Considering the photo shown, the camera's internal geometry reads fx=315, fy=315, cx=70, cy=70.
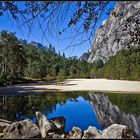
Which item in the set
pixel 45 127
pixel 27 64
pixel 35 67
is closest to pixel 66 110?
pixel 45 127

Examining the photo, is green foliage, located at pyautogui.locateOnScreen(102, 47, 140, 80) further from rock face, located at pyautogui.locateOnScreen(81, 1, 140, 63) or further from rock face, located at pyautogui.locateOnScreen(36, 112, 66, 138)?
rock face, located at pyautogui.locateOnScreen(36, 112, 66, 138)

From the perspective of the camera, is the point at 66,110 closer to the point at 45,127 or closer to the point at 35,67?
the point at 45,127

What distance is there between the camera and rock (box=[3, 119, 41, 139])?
6.14 m

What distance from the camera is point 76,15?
3.19 m

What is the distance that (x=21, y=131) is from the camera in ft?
21.0

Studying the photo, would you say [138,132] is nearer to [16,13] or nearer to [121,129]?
[121,129]

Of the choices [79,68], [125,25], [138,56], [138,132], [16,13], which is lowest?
[138,132]

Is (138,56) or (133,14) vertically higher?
(133,14)

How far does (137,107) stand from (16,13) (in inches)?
539

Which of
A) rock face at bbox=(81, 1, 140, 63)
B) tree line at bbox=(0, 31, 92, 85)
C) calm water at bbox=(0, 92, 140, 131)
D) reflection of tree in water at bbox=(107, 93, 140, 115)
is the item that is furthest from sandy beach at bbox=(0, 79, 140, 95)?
rock face at bbox=(81, 1, 140, 63)

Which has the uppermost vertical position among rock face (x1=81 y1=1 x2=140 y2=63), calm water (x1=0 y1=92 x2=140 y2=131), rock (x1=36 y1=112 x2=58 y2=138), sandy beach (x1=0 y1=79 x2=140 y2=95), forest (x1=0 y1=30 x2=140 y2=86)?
forest (x1=0 y1=30 x2=140 y2=86)

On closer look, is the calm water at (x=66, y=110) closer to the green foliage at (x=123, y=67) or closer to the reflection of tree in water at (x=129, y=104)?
the reflection of tree in water at (x=129, y=104)

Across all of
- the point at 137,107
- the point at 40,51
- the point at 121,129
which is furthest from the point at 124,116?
the point at 40,51

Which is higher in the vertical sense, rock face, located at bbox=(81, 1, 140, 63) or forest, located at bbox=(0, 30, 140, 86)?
forest, located at bbox=(0, 30, 140, 86)
